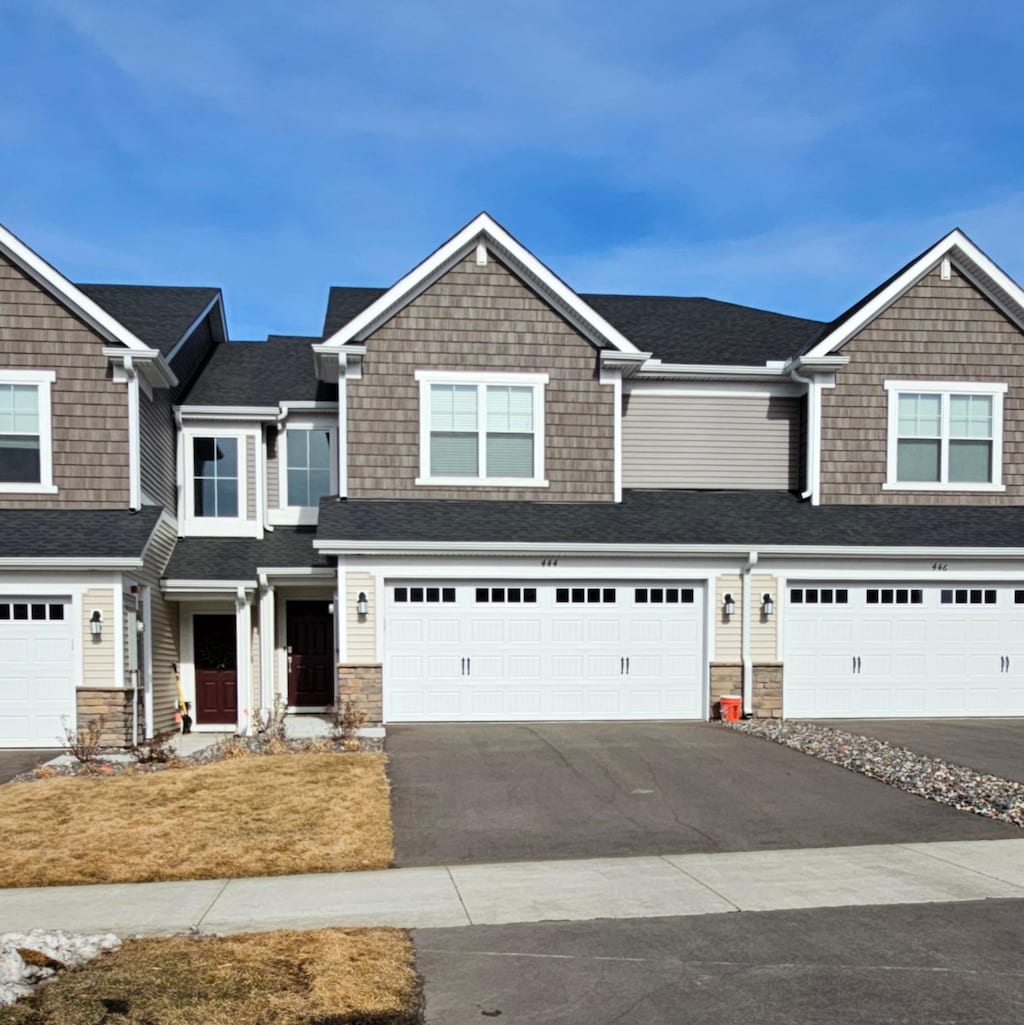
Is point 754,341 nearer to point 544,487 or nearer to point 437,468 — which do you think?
point 544,487

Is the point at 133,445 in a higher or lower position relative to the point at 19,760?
higher

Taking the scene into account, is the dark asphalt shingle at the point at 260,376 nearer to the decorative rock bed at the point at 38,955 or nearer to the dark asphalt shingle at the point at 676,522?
the dark asphalt shingle at the point at 676,522

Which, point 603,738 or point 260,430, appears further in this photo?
point 260,430

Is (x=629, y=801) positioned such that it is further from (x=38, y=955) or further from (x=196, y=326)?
(x=196, y=326)

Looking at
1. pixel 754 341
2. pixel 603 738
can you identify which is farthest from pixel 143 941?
pixel 754 341

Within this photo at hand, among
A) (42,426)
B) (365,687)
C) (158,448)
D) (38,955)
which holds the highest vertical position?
(42,426)

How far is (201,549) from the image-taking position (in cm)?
1927

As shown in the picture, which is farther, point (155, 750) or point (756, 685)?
point (756, 685)

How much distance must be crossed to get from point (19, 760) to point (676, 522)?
10.6 metres

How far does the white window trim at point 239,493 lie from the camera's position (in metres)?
Answer: 19.9

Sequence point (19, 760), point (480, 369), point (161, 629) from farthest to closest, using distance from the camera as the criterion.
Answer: point (480, 369)
point (161, 629)
point (19, 760)

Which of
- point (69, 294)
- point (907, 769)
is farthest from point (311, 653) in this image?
point (907, 769)

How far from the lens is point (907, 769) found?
12.8 meters

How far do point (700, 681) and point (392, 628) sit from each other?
5.09 m
